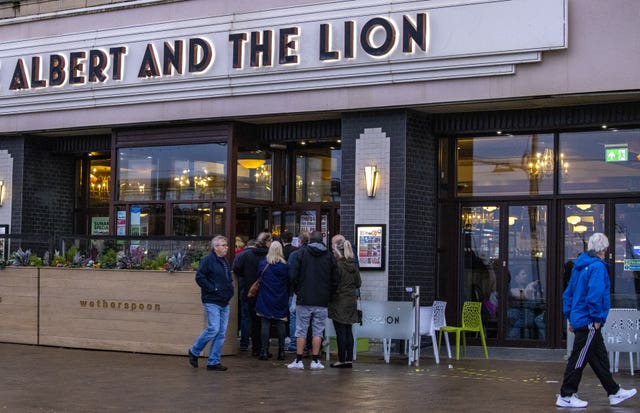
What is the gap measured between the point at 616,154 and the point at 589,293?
6380 mm

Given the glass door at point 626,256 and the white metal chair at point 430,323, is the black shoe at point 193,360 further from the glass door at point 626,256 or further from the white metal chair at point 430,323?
the glass door at point 626,256

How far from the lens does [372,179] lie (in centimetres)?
1664

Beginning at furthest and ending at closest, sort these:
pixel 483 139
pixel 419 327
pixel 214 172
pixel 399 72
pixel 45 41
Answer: pixel 45 41 < pixel 214 172 < pixel 483 139 < pixel 399 72 < pixel 419 327

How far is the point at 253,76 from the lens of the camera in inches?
687

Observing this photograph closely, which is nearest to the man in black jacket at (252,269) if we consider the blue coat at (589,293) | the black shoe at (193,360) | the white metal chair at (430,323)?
the black shoe at (193,360)

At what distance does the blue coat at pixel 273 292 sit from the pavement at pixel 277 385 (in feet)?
2.30

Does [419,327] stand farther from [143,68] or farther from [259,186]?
[143,68]

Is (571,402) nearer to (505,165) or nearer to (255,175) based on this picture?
(505,165)

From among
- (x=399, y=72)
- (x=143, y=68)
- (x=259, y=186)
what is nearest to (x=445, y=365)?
(x=399, y=72)

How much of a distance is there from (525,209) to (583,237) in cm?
104

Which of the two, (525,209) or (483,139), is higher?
(483,139)

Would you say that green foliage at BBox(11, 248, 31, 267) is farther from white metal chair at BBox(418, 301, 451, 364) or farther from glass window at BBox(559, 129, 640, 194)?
glass window at BBox(559, 129, 640, 194)

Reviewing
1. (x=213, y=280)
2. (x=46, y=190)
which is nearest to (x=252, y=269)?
(x=213, y=280)

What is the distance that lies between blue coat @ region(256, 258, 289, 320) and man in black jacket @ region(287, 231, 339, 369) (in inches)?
24.1
